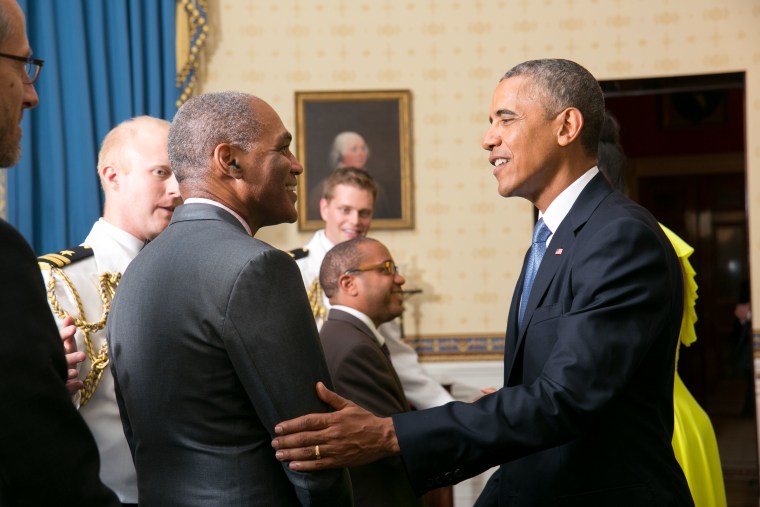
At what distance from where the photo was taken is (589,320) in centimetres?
201

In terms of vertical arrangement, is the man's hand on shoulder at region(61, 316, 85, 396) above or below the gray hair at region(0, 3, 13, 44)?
below

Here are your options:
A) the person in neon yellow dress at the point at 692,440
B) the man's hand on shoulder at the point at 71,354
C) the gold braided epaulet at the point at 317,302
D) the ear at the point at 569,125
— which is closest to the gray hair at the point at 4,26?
the man's hand on shoulder at the point at 71,354

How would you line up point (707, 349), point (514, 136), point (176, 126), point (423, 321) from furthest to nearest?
point (707, 349), point (423, 321), point (514, 136), point (176, 126)

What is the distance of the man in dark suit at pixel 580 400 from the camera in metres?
2.01

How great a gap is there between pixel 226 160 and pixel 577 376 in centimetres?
88

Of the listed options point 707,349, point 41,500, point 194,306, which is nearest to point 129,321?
point 194,306

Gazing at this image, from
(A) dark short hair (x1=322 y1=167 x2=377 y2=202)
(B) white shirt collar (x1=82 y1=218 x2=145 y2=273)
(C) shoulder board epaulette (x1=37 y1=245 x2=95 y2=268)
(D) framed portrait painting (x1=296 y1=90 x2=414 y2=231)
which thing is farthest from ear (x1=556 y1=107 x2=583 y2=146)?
(D) framed portrait painting (x1=296 y1=90 x2=414 y2=231)

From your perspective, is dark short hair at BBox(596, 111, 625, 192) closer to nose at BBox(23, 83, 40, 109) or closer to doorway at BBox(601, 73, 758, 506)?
nose at BBox(23, 83, 40, 109)

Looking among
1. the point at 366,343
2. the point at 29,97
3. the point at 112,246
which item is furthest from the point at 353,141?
the point at 29,97

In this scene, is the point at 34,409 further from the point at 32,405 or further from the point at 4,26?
the point at 4,26

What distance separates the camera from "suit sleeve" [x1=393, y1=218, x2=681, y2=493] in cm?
200

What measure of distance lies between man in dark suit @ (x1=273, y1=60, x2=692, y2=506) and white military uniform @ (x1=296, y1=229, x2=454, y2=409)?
1.76 m

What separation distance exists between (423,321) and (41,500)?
454 centimetres

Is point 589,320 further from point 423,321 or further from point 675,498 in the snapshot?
point 423,321
